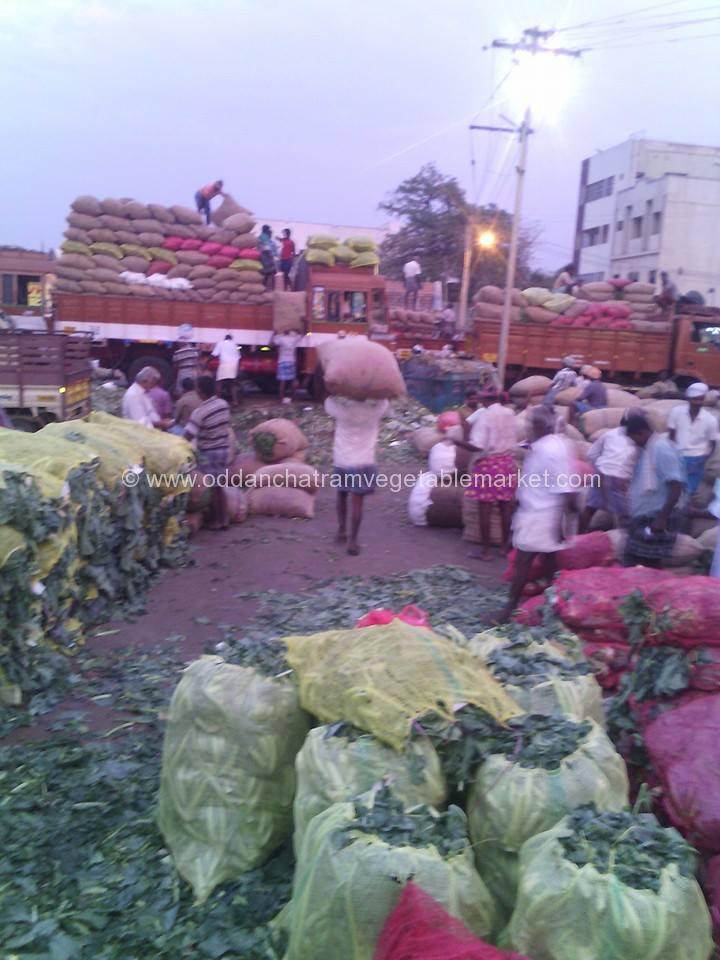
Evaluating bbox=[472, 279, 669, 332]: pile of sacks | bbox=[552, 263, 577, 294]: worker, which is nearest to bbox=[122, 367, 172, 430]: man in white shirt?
bbox=[472, 279, 669, 332]: pile of sacks

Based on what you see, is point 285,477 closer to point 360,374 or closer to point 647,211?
point 360,374

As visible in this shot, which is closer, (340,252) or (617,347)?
(340,252)

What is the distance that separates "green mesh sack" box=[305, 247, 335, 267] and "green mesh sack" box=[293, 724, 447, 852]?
1380cm

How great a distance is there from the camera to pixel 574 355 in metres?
17.6

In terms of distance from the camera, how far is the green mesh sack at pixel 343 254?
15688 mm

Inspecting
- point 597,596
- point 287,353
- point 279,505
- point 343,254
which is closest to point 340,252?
point 343,254

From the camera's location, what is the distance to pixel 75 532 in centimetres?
504

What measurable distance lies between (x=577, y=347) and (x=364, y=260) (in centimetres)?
514

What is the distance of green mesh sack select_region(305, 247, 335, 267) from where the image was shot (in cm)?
1545

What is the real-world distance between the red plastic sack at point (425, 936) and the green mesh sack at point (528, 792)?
369 millimetres

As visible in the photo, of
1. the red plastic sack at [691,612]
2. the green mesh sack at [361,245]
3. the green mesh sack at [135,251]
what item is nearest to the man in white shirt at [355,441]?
the red plastic sack at [691,612]

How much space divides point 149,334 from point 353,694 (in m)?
13.7

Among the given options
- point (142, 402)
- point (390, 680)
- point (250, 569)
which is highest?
point (142, 402)

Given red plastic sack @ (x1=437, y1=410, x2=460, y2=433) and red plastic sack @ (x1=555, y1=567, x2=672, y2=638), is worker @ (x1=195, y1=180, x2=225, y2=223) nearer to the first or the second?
red plastic sack @ (x1=437, y1=410, x2=460, y2=433)
